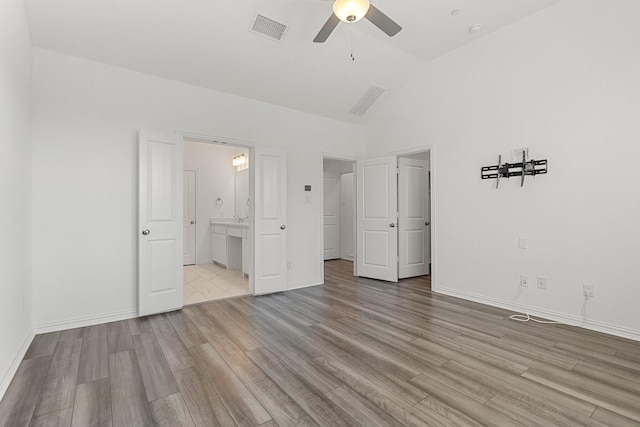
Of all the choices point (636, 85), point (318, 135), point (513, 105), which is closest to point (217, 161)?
point (318, 135)

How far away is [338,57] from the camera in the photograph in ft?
13.3

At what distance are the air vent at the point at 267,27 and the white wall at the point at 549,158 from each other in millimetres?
2416

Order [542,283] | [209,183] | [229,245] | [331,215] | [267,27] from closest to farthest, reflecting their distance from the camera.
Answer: [267,27]
[542,283]
[229,245]
[209,183]
[331,215]

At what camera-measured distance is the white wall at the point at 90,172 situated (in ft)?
10.2

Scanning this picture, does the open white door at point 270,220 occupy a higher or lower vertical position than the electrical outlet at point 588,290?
higher

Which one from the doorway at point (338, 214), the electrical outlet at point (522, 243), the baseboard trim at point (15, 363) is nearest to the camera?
the baseboard trim at point (15, 363)

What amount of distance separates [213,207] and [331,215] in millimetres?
2934

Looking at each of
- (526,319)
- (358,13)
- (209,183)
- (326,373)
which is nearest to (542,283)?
(526,319)

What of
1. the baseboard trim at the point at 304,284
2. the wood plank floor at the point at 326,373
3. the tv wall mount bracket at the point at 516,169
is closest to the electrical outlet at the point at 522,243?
the tv wall mount bracket at the point at 516,169

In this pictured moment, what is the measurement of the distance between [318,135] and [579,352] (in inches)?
169

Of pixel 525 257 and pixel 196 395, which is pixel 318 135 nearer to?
pixel 525 257

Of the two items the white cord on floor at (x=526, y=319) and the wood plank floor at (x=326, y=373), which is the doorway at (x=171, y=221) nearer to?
the wood plank floor at (x=326, y=373)

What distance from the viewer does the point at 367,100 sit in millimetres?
5059

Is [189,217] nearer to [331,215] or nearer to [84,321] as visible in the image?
[331,215]
